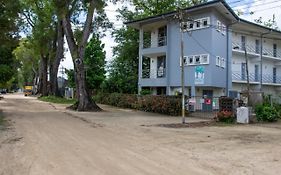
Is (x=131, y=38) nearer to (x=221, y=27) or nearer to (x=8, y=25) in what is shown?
(x=221, y=27)

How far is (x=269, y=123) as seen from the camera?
2380cm

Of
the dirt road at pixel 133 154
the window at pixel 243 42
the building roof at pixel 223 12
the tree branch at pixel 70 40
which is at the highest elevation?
the building roof at pixel 223 12

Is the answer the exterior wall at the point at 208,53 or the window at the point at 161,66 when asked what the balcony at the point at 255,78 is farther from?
the window at the point at 161,66

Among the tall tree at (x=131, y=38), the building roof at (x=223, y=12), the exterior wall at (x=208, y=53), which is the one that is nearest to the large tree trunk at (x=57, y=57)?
the tall tree at (x=131, y=38)

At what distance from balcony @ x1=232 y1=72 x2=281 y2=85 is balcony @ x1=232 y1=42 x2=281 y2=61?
224cm

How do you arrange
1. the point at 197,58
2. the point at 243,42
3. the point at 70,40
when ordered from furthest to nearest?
the point at 243,42 → the point at 197,58 → the point at 70,40

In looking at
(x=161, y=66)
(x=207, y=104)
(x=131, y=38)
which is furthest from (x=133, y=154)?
(x=131, y=38)

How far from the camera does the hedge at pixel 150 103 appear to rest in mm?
28456

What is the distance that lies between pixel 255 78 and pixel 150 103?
16.0 meters

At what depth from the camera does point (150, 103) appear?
1212 inches

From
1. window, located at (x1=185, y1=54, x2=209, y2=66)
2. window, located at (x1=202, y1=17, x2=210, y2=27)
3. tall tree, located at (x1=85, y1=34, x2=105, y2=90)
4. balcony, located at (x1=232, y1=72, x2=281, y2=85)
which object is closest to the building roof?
window, located at (x1=202, y1=17, x2=210, y2=27)

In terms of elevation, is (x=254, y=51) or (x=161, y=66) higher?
(x=254, y=51)

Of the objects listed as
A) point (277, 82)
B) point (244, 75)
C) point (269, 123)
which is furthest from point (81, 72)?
point (277, 82)

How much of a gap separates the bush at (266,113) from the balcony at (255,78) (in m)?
12.6
